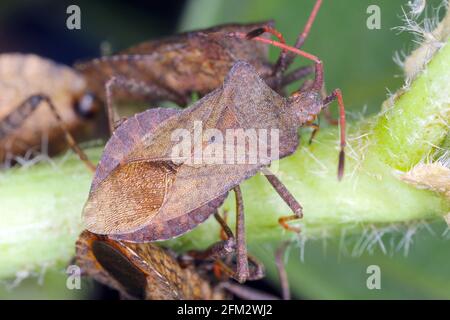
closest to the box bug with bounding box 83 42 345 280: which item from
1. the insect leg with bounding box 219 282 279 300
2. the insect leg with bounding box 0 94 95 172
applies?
the insect leg with bounding box 219 282 279 300

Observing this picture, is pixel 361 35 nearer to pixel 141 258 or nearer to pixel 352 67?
pixel 352 67

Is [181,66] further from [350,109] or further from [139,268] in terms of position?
[139,268]

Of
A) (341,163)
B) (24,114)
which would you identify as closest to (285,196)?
(341,163)

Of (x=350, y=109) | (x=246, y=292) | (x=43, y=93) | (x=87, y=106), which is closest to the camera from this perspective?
(x=350, y=109)

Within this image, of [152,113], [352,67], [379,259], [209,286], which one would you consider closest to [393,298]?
[379,259]

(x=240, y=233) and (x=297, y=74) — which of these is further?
(x=297, y=74)
